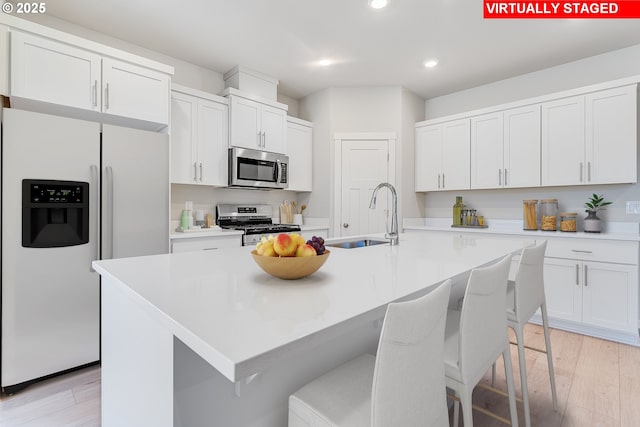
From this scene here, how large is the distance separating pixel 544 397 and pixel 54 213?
11.0ft

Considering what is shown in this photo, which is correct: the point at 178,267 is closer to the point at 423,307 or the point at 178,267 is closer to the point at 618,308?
the point at 423,307

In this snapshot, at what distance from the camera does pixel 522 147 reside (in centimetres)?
351

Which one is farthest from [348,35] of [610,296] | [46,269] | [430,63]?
[610,296]

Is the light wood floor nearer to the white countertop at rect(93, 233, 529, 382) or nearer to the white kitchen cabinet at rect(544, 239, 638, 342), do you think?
the white kitchen cabinet at rect(544, 239, 638, 342)

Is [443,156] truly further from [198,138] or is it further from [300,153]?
[198,138]

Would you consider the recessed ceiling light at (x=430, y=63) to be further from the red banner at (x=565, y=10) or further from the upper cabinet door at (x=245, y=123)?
the upper cabinet door at (x=245, y=123)

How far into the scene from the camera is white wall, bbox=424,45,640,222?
10.4 ft

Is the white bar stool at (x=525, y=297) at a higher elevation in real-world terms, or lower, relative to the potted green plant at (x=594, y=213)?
lower

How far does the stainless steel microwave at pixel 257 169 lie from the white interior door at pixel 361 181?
32.5 inches

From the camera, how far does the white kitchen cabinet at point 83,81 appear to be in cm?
213

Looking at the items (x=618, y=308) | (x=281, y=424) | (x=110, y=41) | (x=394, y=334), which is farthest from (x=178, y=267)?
(x=618, y=308)

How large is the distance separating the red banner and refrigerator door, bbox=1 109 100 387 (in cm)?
334

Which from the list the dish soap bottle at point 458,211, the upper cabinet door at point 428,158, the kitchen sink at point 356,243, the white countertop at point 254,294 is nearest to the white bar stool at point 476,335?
the white countertop at point 254,294

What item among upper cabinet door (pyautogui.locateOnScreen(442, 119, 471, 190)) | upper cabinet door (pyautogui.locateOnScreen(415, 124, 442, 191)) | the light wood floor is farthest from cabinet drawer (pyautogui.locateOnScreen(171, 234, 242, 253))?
upper cabinet door (pyautogui.locateOnScreen(442, 119, 471, 190))
